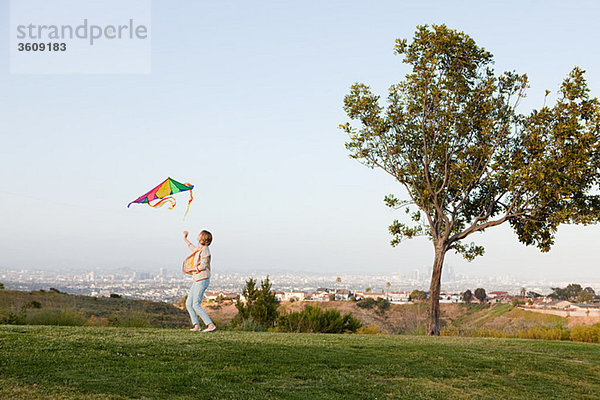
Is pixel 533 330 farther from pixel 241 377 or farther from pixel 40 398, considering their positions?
pixel 40 398

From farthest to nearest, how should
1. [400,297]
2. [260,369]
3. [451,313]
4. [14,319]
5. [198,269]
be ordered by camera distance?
[400,297] < [451,313] < [14,319] < [198,269] < [260,369]

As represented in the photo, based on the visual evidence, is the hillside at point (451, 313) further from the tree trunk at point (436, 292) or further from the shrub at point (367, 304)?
the tree trunk at point (436, 292)

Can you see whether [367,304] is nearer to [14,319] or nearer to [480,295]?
[480,295]

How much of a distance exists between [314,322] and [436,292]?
15.5 ft

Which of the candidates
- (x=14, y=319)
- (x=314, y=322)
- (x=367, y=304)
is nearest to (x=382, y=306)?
(x=367, y=304)

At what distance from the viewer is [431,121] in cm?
1989

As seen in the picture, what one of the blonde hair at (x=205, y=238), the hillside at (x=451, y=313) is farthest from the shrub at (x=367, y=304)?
the blonde hair at (x=205, y=238)

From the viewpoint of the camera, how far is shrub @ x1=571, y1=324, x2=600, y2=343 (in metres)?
19.0

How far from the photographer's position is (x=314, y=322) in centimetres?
1823

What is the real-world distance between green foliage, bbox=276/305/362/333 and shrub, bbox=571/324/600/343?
8.03 metres

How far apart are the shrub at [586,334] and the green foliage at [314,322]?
8029 millimetres

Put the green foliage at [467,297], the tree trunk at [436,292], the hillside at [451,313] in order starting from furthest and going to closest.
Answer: the green foliage at [467,297] → the hillside at [451,313] → the tree trunk at [436,292]

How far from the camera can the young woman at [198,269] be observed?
463 inches

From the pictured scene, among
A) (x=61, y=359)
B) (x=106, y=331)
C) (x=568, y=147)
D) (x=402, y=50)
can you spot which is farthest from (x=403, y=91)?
(x=61, y=359)
